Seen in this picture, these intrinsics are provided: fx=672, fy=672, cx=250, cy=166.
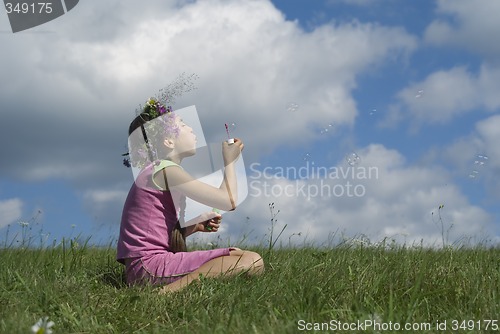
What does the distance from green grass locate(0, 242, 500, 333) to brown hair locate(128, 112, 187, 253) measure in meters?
0.54

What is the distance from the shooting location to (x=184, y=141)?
5633 mm

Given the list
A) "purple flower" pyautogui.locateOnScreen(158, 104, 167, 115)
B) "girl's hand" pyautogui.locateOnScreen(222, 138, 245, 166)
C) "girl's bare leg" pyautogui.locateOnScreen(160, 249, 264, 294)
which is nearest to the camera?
"girl's bare leg" pyautogui.locateOnScreen(160, 249, 264, 294)

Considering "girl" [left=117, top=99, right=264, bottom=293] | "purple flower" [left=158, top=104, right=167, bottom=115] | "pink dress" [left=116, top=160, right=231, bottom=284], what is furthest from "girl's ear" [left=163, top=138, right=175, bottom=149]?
"purple flower" [left=158, top=104, right=167, bottom=115]

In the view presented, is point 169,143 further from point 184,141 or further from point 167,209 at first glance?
point 167,209

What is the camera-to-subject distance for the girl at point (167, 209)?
210 inches

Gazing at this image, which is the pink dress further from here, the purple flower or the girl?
the purple flower

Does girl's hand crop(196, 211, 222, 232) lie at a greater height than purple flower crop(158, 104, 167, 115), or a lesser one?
lesser

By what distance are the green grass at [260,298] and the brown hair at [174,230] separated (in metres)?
0.54

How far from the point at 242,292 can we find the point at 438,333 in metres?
1.38

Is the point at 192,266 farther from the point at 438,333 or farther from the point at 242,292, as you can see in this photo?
the point at 438,333

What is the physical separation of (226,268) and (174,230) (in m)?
0.58

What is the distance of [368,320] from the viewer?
11.9 feet

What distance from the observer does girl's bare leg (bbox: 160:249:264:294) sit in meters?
5.22

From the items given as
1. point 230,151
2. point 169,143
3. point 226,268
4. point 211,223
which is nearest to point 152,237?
point 211,223
